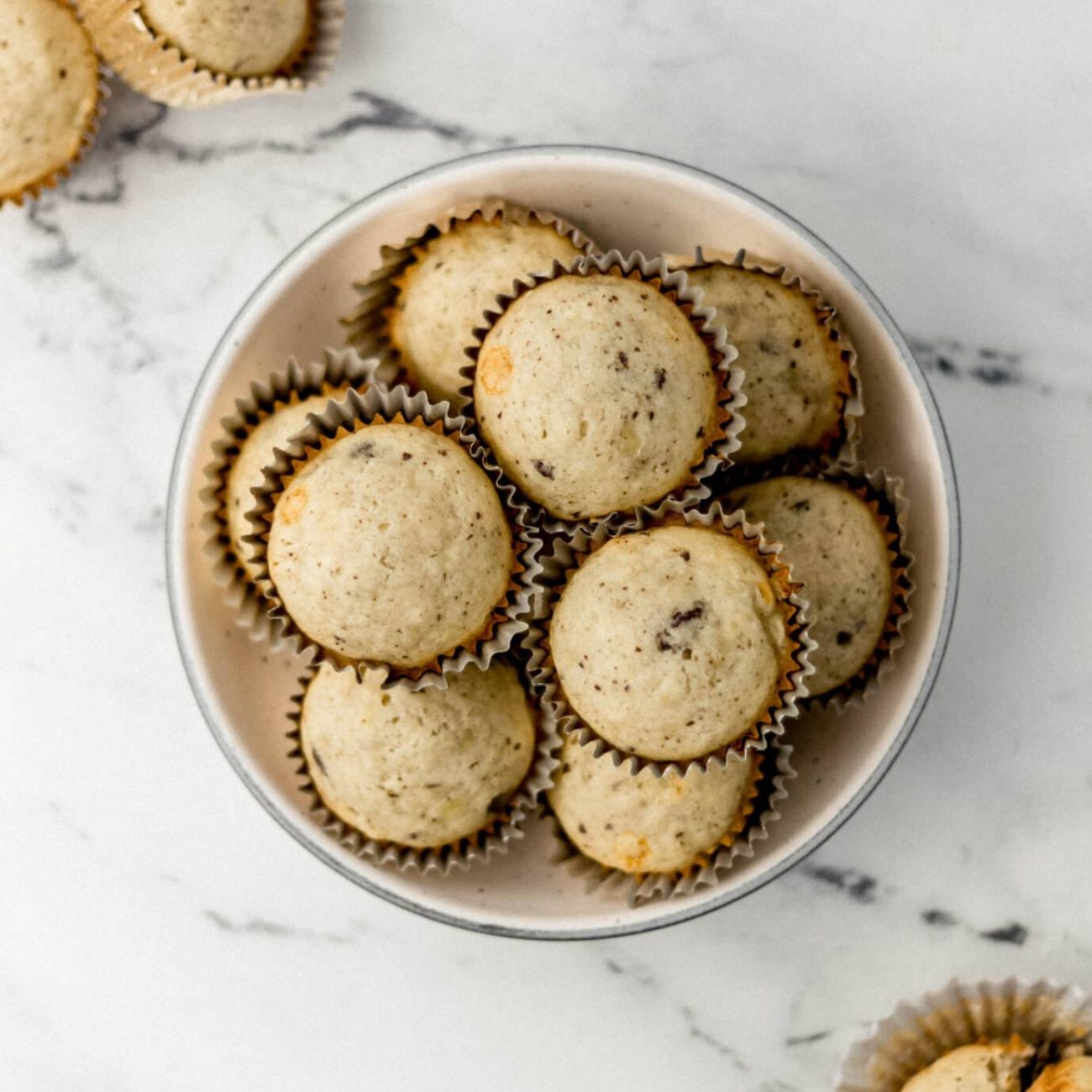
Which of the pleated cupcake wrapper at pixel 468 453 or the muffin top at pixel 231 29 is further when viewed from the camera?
the muffin top at pixel 231 29

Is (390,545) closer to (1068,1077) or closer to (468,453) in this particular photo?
(468,453)

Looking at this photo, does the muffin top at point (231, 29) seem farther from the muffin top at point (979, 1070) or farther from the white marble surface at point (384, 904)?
the muffin top at point (979, 1070)

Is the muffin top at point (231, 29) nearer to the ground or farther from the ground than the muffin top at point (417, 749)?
farther from the ground

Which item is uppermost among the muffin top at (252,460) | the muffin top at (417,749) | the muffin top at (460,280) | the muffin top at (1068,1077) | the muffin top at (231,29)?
the muffin top at (231,29)

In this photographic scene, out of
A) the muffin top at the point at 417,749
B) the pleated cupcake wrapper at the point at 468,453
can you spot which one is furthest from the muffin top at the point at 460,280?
the muffin top at the point at 417,749

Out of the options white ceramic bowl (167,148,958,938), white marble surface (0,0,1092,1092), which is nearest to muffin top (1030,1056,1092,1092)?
white marble surface (0,0,1092,1092)

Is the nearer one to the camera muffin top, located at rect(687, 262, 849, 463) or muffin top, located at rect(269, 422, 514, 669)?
muffin top, located at rect(269, 422, 514, 669)

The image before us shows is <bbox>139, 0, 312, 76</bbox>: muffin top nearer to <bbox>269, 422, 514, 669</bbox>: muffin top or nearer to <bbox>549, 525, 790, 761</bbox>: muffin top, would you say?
<bbox>269, 422, 514, 669</bbox>: muffin top

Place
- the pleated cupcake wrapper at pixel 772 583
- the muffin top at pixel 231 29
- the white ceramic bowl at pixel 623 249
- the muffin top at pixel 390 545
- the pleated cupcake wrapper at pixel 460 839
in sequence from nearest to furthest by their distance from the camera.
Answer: the muffin top at pixel 390 545, the pleated cupcake wrapper at pixel 772 583, the white ceramic bowl at pixel 623 249, the pleated cupcake wrapper at pixel 460 839, the muffin top at pixel 231 29
